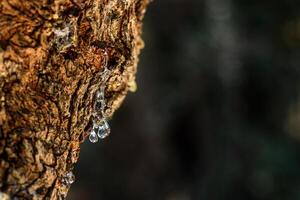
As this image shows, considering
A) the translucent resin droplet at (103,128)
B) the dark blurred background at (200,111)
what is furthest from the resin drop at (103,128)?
the dark blurred background at (200,111)

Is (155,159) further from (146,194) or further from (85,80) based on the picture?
(85,80)

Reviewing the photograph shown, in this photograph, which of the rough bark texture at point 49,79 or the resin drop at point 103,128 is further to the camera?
the resin drop at point 103,128

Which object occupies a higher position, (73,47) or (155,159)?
(155,159)

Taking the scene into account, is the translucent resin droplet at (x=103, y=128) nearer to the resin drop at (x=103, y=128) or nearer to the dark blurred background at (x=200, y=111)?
the resin drop at (x=103, y=128)

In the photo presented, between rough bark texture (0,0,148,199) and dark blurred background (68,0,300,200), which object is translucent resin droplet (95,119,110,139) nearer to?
rough bark texture (0,0,148,199)

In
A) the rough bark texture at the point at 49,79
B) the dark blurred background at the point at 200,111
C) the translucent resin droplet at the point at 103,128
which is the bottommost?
the rough bark texture at the point at 49,79

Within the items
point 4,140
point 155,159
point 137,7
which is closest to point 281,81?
point 155,159

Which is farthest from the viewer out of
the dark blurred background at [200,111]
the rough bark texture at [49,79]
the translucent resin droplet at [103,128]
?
the dark blurred background at [200,111]

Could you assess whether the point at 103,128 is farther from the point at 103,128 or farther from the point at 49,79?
the point at 49,79
